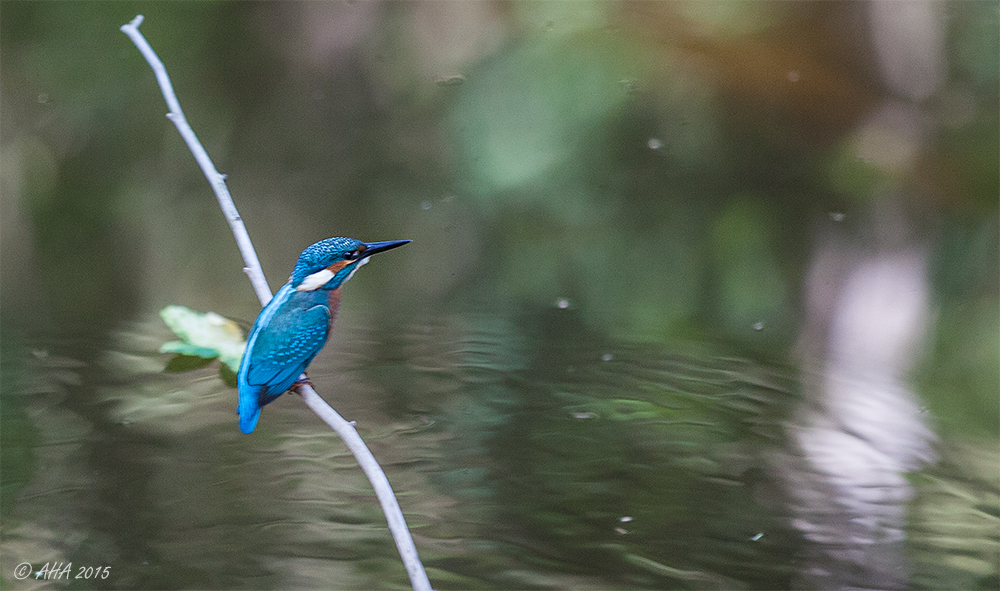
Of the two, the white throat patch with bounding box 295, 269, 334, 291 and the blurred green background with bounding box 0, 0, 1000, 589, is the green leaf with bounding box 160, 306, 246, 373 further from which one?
the white throat patch with bounding box 295, 269, 334, 291

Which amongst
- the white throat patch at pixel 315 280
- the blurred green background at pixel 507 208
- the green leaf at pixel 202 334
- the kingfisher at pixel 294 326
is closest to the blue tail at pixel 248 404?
the kingfisher at pixel 294 326

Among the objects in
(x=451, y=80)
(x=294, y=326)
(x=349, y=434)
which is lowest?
(x=349, y=434)

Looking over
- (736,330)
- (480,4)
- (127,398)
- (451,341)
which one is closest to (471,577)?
(127,398)

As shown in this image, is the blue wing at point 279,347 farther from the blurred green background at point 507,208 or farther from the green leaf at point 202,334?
the green leaf at point 202,334

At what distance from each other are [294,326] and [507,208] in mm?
1779

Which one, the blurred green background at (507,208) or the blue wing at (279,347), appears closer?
the blue wing at (279,347)

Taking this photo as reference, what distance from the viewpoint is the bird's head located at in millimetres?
978

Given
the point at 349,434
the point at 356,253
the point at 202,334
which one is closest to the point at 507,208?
the point at 202,334

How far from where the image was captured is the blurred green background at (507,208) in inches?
60.4

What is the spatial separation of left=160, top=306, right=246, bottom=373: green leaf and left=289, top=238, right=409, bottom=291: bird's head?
2.28 feet

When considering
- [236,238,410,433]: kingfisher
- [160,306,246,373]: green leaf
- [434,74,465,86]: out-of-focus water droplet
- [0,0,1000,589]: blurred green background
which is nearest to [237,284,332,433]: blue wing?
[236,238,410,433]: kingfisher

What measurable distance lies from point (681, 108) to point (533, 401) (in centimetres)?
154

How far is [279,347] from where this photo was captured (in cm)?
96

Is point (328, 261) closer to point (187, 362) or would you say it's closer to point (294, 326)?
point (294, 326)
